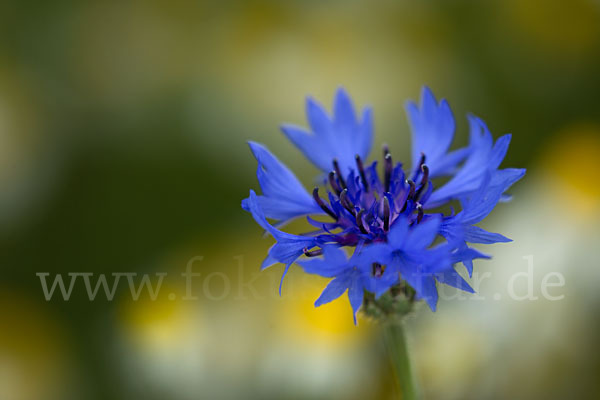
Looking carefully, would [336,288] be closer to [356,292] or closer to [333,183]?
[356,292]

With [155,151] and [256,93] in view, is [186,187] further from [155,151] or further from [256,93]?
[256,93]

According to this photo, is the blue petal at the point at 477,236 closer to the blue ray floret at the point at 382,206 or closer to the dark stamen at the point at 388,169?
the blue ray floret at the point at 382,206

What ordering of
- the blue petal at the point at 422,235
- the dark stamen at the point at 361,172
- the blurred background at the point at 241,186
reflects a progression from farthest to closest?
the blurred background at the point at 241,186, the dark stamen at the point at 361,172, the blue petal at the point at 422,235

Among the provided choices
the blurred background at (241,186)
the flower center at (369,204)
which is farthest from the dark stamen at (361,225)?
the blurred background at (241,186)

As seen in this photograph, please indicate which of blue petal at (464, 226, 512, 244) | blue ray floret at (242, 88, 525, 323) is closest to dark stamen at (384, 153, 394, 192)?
blue ray floret at (242, 88, 525, 323)

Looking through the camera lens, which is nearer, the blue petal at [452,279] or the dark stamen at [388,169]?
the blue petal at [452,279]

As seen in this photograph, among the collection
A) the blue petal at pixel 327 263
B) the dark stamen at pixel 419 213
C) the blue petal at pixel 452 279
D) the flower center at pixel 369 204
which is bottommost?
the blue petal at pixel 452 279

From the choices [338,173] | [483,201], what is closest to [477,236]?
[483,201]
